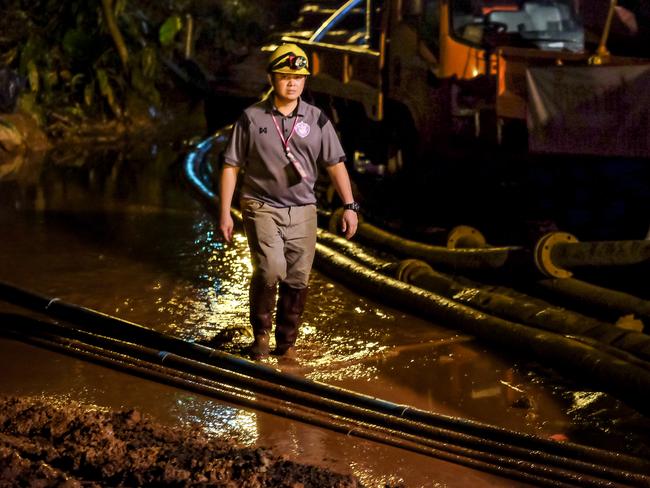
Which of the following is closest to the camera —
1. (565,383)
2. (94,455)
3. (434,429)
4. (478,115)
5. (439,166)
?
(94,455)

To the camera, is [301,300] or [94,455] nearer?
[94,455]

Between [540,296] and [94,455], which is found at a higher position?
[94,455]

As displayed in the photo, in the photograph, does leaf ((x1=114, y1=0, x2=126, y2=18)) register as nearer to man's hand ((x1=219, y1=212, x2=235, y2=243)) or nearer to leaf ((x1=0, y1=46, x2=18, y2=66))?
leaf ((x1=0, y1=46, x2=18, y2=66))

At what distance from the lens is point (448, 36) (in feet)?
34.1

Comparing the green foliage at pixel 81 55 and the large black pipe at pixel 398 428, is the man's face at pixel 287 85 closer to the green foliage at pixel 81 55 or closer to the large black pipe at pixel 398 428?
the large black pipe at pixel 398 428

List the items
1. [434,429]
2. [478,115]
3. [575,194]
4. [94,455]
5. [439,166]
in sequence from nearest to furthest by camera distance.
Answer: [94,455]
[434,429]
[575,194]
[478,115]
[439,166]

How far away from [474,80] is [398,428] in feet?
20.2

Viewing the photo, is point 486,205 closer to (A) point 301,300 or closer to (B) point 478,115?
(B) point 478,115

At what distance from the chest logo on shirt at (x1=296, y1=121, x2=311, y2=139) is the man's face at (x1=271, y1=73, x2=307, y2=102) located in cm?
15

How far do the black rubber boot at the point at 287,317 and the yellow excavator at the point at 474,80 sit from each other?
340 centimetres

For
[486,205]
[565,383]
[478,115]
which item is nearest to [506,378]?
[565,383]

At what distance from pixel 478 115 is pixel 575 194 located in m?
1.49

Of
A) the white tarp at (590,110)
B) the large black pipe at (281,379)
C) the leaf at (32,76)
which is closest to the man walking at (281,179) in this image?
the large black pipe at (281,379)

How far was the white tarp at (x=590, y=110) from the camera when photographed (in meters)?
7.69
